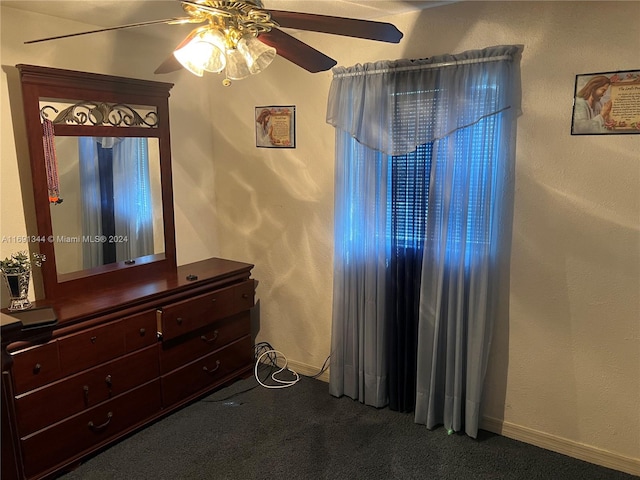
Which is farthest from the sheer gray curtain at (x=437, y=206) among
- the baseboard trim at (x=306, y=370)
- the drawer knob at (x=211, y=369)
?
the drawer knob at (x=211, y=369)

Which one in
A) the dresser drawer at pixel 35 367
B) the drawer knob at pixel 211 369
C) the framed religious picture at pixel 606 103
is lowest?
the drawer knob at pixel 211 369

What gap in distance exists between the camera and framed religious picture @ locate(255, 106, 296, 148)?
9.75 ft

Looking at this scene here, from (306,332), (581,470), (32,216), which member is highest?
(32,216)

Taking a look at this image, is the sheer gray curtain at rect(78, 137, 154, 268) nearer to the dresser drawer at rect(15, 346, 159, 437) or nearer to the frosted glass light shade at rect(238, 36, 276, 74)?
the dresser drawer at rect(15, 346, 159, 437)

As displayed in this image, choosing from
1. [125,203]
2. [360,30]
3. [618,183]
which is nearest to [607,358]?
[618,183]

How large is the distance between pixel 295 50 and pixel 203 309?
64.9 inches

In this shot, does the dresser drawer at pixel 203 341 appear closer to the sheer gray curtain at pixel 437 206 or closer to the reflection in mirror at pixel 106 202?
the reflection in mirror at pixel 106 202

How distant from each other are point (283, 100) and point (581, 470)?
2.57 metres

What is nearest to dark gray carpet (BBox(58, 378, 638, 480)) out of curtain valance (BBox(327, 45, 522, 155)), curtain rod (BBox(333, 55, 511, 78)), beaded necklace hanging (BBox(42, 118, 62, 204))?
beaded necklace hanging (BBox(42, 118, 62, 204))

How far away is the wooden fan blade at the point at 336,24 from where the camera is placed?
1477mm

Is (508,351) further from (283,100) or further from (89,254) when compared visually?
(89,254)

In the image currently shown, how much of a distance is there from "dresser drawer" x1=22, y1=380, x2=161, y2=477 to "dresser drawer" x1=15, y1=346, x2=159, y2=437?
0.12 ft

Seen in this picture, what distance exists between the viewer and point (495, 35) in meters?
2.26

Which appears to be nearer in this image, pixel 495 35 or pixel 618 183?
pixel 618 183
